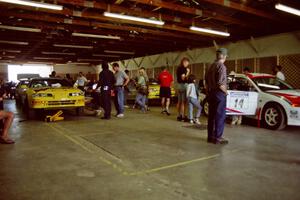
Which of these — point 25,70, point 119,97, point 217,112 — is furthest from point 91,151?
point 25,70

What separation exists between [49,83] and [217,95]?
664cm

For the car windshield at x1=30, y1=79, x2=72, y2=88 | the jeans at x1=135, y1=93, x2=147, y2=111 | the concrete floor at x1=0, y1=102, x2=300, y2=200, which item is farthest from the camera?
the jeans at x1=135, y1=93, x2=147, y2=111

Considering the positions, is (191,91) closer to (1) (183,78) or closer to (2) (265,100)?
(1) (183,78)

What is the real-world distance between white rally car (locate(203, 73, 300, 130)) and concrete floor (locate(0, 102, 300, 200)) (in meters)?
0.47

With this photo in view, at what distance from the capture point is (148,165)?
3.71 metres

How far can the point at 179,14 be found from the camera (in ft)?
34.2

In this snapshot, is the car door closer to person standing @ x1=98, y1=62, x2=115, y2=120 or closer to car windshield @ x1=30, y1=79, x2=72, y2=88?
person standing @ x1=98, y1=62, x2=115, y2=120

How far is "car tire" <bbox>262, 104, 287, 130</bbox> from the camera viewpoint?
637 cm

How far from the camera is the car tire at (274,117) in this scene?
6.37 meters

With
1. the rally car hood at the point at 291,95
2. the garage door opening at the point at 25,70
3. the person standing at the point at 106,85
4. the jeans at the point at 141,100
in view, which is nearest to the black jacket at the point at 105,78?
the person standing at the point at 106,85

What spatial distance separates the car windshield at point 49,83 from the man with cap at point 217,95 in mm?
5929

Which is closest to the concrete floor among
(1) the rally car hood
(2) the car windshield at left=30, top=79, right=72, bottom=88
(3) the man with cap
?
(3) the man with cap

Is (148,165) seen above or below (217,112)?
below

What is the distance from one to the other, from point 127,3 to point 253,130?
6.08 metres
